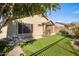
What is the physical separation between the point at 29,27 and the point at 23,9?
0.75ft

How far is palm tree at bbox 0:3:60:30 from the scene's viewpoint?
2635 mm

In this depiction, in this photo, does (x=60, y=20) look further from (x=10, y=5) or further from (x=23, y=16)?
(x=10, y=5)

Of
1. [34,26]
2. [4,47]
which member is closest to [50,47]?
[34,26]

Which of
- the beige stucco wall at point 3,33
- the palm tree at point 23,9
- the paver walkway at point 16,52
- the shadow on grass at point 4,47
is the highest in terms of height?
the palm tree at point 23,9

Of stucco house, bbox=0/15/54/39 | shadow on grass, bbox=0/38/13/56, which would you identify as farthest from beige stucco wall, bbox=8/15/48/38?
shadow on grass, bbox=0/38/13/56

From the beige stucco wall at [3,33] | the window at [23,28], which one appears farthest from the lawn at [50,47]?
the beige stucco wall at [3,33]

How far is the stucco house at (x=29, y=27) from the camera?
2.65 m

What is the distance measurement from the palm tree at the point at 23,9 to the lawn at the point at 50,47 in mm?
338

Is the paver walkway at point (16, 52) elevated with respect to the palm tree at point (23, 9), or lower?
lower

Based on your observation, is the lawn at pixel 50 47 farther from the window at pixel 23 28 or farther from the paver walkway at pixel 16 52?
the window at pixel 23 28

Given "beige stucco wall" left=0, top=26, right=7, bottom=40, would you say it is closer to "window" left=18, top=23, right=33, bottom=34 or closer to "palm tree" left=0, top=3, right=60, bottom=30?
"palm tree" left=0, top=3, right=60, bottom=30

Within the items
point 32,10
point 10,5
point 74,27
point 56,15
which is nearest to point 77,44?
point 74,27

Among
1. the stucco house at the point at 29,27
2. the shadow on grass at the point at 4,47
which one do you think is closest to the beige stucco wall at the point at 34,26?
the stucco house at the point at 29,27

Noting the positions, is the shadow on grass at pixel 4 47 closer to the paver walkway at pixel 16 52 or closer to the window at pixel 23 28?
the paver walkway at pixel 16 52
